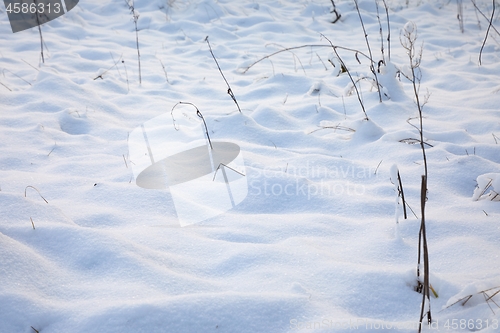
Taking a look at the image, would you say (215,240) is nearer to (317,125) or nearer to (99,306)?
(99,306)

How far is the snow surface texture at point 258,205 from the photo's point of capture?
41.4 inches

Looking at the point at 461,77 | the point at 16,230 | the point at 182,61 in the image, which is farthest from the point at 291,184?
the point at 182,61

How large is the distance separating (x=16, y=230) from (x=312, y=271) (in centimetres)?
102

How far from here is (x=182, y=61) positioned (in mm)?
4316
